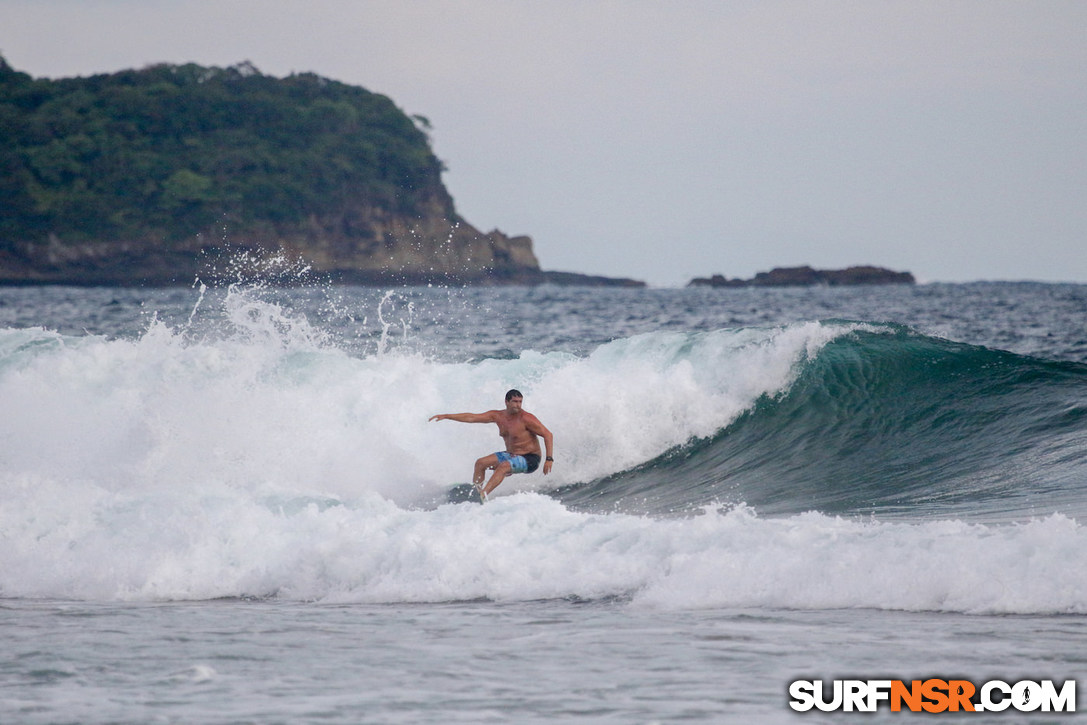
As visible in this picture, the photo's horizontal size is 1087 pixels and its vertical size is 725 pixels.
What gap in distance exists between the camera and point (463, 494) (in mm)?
14000

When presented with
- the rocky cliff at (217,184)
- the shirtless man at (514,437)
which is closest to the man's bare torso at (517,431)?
the shirtless man at (514,437)

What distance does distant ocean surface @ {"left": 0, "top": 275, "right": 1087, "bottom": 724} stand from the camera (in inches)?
245

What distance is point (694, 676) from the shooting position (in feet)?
20.2

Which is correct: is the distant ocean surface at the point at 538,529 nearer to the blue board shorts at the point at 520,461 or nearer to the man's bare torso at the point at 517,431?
the blue board shorts at the point at 520,461

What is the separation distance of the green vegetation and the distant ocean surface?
83.7 metres

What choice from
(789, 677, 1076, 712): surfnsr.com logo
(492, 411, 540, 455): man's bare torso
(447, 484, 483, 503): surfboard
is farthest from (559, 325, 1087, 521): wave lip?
(789, 677, 1076, 712): surfnsr.com logo

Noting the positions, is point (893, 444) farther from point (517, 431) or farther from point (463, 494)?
point (463, 494)

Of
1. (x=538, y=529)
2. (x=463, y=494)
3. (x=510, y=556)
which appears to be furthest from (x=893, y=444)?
(x=510, y=556)

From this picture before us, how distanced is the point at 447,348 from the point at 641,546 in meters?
14.7

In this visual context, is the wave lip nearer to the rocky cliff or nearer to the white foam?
the white foam

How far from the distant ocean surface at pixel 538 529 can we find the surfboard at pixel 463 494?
0.59ft

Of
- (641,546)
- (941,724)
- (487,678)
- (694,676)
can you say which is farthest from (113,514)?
(941,724)

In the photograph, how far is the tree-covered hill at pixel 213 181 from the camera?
9750 cm

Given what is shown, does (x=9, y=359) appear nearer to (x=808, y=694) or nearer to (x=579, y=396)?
(x=579, y=396)
